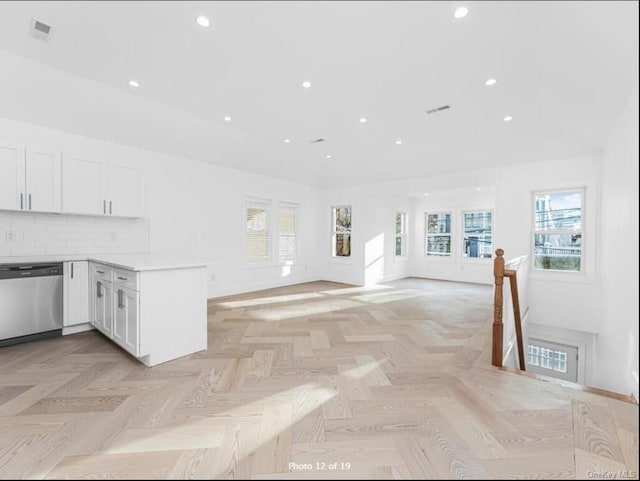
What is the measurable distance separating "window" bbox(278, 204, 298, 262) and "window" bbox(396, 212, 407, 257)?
306cm

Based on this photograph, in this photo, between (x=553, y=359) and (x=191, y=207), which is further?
(x=191, y=207)

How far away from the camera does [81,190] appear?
340 cm

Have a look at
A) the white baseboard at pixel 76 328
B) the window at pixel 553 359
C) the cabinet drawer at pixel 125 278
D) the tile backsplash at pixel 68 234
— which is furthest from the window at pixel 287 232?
the window at pixel 553 359

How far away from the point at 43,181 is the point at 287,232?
421 cm

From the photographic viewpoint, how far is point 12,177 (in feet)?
9.72

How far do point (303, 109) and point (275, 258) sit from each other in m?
3.66

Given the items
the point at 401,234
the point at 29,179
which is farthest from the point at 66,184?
the point at 401,234

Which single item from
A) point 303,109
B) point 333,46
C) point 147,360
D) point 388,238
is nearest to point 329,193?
point 388,238

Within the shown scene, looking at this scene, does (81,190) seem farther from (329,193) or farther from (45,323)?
(329,193)

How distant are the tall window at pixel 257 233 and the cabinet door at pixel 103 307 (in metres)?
2.77

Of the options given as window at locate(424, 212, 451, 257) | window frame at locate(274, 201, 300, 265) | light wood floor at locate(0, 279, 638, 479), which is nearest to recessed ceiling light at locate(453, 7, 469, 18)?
light wood floor at locate(0, 279, 638, 479)

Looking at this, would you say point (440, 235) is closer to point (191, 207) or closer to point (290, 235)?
point (290, 235)

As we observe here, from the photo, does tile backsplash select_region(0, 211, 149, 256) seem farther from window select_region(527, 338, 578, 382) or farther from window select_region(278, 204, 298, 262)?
window select_region(527, 338, 578, 382)

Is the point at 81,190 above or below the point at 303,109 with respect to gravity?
below
